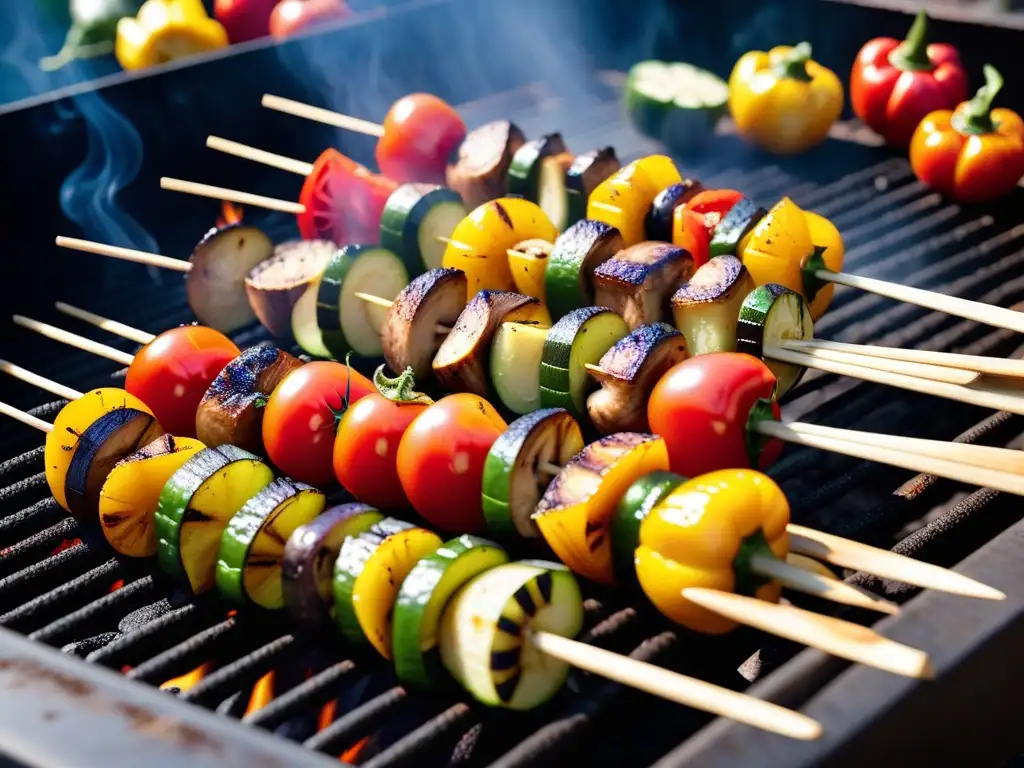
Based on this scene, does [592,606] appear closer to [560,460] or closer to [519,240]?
[560,460]

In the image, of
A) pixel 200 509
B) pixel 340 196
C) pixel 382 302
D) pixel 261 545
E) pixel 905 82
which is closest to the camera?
pixel 261 545

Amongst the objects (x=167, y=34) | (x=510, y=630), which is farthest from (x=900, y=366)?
(x=167, y=34)

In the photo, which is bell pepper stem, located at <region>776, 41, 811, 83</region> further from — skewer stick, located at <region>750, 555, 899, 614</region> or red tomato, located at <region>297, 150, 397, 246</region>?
skewer stick, located at <region>750, 555, 899, 614</region>

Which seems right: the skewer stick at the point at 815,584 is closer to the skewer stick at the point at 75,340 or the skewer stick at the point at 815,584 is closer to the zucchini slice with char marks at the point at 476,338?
the zucchini slice with char marks at the point at 476,338

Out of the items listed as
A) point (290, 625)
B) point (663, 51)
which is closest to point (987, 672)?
point (290, 625)

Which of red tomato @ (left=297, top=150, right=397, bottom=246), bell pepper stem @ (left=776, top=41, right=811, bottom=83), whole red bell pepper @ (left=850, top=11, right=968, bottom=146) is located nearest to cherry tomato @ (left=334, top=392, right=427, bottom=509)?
red tomato @ (left=297, top=150, right=397, bottom=246)

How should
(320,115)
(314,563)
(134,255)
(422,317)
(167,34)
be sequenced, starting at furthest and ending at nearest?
(167,34) → (320,115) → (134,255) → (422,317) → (314,563)

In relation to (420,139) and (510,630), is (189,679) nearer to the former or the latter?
(510,630)
